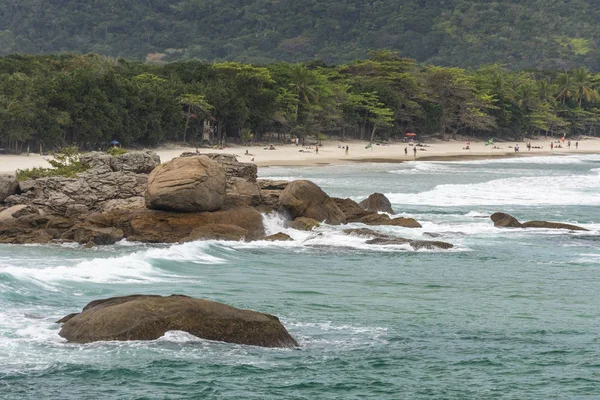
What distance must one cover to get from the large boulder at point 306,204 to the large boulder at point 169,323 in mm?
16625

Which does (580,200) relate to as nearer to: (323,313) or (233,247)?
(233,247)

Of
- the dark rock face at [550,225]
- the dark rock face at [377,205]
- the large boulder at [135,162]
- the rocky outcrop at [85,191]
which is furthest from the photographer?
the dark rock face at [377,205]

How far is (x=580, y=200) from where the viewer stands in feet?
156

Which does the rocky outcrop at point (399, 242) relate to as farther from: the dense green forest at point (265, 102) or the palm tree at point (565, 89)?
the palm tree at point (565, 89)

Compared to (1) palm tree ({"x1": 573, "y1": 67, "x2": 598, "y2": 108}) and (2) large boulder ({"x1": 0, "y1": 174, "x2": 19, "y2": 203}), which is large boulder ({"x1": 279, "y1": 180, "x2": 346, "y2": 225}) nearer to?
(2) large boulder ({"x1": 0, "y1": 174, "x2": 19, "y2": 203})

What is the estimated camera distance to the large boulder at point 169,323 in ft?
51.8

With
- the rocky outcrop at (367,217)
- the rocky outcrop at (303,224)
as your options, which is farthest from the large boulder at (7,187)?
the rocky outcrop at (367,217)

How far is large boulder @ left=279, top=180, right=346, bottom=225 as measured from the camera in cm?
3284

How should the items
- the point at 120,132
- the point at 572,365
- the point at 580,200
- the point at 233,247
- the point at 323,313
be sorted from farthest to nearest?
the point at 120,132, the point at 580,200, the point at 233,247, the point at 323,313, the point at 572,365

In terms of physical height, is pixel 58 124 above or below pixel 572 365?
above

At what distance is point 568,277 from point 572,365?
366 inches

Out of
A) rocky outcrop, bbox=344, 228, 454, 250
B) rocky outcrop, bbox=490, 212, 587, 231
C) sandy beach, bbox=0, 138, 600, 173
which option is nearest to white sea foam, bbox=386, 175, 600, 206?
rocky outcrop, bbox=490, 212, 587, 231

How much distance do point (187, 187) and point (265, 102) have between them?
192ft

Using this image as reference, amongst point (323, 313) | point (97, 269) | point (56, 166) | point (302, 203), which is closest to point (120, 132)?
point (56, 166)
